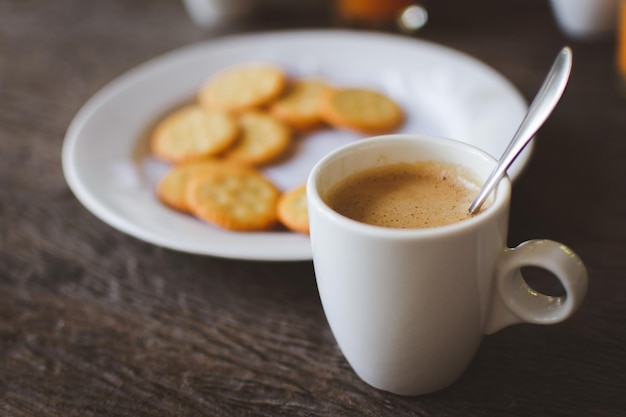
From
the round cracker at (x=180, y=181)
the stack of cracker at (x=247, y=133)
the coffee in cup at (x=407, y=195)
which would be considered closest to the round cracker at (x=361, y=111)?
the stack of cracker at (x=247, y=133)

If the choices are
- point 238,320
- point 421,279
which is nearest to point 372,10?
point 238,320

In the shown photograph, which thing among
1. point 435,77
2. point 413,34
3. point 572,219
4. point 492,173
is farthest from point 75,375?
point 413,34

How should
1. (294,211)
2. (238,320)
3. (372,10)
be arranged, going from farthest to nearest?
(372,10), (294,211), (238,320)

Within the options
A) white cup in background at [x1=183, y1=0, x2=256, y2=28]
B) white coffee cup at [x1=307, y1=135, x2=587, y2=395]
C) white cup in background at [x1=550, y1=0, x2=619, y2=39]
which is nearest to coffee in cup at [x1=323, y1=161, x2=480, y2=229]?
white coffee cup at [x1=307, y1=135, x2=587, y2=395]

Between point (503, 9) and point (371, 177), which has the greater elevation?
point (371, 177)

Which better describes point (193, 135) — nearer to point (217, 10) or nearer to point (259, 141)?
point (259, 141)

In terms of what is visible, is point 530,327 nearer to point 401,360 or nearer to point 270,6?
point 401,360

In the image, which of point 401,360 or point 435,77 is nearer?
point 401,360
